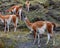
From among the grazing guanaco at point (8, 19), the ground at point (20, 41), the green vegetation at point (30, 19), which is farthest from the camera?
the grazing guanaco at point (8, 19)

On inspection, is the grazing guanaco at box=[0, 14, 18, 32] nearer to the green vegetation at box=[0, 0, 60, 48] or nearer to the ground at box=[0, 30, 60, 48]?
the green vegetation at box=[0, 0, 60, 48]

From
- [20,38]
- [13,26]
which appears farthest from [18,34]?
[13,26]

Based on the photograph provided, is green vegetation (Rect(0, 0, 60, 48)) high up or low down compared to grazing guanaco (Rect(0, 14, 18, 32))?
down

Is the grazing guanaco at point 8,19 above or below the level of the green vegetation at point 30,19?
above

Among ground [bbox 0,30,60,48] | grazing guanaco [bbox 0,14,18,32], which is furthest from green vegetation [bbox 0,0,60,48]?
grazing guanaco [bbox 0,14,18,32]

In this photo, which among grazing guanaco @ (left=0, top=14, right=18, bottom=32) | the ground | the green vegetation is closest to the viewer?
the ground

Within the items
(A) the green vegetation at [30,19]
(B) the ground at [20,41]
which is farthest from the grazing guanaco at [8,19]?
(B) the ground at [20,41]

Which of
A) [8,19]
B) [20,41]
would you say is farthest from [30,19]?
[20,41]

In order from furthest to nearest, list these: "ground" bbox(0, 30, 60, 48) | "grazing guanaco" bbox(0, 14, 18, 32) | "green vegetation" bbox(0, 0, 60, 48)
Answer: "grazing guanaco" bbox(0, 14, 18, 32), "green vegetation" bbox(0, 0, 60, 48), "ground" bbox(0, 30, 60, 48)

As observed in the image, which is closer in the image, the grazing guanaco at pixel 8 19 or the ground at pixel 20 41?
the ground at pixel 20 41

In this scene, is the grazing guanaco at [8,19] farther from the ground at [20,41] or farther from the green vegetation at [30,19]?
the ground at [20,41]

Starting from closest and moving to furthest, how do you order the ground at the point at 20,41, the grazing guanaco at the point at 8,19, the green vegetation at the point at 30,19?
the ground at the point at 20,41, the green vegetation at the point at 30,19, the grazing guanaco at the point at 8,19

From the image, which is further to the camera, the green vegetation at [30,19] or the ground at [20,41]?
the green vegetation at [30,19]

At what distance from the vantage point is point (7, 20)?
14391 mm
